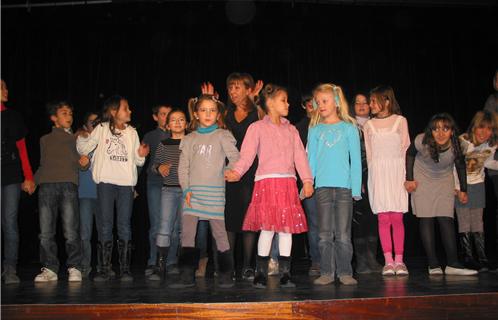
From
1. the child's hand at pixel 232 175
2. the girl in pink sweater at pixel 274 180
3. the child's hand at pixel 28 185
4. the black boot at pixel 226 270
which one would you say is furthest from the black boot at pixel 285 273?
the child's hand at pixel 28 185

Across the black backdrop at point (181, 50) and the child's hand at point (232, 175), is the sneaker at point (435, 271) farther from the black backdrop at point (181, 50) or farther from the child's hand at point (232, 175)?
the black backdrop at point (181, 50)

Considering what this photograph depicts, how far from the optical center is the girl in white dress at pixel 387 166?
392 cm

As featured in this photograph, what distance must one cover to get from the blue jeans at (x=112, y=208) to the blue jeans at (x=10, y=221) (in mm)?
545

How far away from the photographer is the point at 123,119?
4.04 m

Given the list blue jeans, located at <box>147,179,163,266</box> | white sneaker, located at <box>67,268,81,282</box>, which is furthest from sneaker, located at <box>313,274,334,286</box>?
white sneaker, located at <box>67,268,81,282</box>

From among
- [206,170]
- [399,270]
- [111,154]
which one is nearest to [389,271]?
[399,270]

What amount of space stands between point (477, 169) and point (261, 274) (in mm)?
1925

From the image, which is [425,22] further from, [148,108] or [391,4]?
[148,108]

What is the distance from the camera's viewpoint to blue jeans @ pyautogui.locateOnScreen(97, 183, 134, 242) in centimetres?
391

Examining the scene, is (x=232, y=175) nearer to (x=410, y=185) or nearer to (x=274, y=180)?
(x=274, y=180)

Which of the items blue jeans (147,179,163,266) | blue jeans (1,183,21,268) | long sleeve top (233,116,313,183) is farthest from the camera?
blue jeans (147,179,163,266)

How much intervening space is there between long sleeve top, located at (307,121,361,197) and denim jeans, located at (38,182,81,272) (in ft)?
5.50

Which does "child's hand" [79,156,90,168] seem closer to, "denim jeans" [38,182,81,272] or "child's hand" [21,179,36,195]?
"denim jeans" [38,182,81,272]

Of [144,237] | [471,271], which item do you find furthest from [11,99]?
[471,271]
